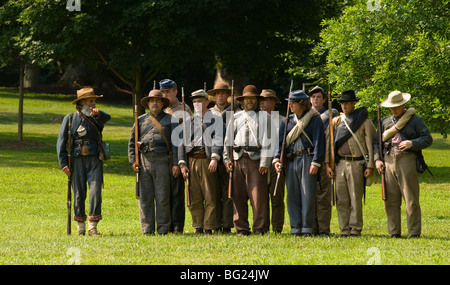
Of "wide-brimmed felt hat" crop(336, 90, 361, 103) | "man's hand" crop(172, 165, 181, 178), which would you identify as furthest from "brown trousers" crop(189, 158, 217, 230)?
"wide-brimmed felt hat" crop(336, 90, 361, 103)

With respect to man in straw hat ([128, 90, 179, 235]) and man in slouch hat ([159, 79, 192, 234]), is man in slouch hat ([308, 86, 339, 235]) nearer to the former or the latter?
man in slouch hat ([159, 79, 192, 234])

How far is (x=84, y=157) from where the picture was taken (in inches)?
474

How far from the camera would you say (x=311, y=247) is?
10523 mm

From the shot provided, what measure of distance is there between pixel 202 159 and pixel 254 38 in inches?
517

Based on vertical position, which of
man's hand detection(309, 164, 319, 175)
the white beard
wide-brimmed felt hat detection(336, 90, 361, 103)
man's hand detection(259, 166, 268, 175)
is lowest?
man's hand detection(259, 166, 268, 175)

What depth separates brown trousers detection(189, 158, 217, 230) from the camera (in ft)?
39.8

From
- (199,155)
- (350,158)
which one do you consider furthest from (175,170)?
(350,158)

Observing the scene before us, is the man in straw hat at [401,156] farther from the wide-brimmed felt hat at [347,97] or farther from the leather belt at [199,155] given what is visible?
the leather belt at [199,155]

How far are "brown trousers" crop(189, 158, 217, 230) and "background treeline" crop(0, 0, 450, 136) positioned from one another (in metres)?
7.53

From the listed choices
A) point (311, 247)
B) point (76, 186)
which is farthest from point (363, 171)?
point (76, 186)

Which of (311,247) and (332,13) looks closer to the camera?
(311,247)

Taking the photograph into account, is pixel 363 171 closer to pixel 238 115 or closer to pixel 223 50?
pixel 238 115

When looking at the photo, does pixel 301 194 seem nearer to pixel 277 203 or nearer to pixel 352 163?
pixel 277 203

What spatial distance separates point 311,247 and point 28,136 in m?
25.7
